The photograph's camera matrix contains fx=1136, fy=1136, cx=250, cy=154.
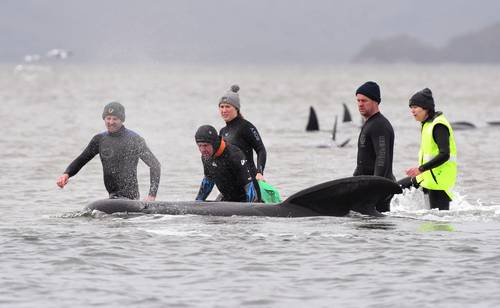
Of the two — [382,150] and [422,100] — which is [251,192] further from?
[422,100]

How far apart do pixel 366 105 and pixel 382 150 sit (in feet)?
2.31

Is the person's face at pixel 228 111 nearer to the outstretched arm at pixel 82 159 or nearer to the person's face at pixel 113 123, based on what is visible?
the person's face at pixel 113 123

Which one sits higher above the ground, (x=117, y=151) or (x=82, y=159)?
(x=117, y=151)

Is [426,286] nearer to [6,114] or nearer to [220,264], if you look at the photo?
[220,264]

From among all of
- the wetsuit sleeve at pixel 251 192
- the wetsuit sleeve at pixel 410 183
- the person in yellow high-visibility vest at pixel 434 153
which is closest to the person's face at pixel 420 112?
the person in yellow high-visibility vest at pixel 434 153

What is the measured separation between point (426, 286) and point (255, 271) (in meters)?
2.14

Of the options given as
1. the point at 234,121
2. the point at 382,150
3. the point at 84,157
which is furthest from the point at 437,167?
the point at 84,157

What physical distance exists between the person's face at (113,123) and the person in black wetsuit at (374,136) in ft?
12.5

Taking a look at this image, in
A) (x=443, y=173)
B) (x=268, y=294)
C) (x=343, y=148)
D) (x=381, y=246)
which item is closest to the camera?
(x=268, y=294)

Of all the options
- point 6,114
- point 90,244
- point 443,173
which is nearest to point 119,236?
point 90,244

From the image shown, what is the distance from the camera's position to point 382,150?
1631 cm

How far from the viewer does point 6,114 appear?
228 ft

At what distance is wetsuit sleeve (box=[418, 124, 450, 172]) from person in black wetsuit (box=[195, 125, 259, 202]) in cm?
274

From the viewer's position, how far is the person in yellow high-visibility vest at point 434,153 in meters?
16.4
